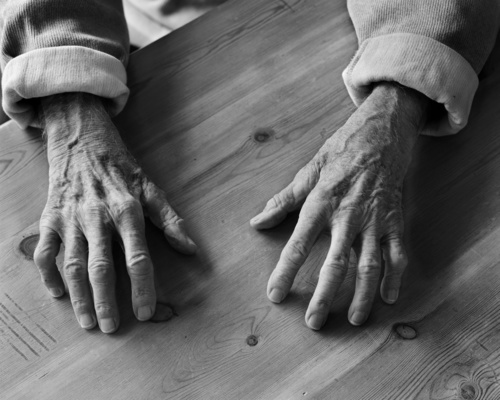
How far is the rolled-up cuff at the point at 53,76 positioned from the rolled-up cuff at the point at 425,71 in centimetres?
43

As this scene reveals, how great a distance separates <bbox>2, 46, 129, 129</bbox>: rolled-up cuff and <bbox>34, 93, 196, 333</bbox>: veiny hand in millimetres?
33

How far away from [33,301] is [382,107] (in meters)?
0.64

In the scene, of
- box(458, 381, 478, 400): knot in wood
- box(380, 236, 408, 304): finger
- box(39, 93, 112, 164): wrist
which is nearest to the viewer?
box(458, 381, 478, 400): knot in wood

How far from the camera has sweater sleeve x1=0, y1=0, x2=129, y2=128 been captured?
3.38 ft

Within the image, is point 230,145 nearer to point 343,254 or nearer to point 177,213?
point 177,213

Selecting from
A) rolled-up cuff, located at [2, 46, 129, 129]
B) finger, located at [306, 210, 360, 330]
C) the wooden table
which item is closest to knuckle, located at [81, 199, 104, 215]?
the wooden table

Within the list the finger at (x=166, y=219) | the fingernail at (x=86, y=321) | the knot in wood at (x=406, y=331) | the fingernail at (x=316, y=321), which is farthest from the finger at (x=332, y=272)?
the fingernail at (x=86, y=321)

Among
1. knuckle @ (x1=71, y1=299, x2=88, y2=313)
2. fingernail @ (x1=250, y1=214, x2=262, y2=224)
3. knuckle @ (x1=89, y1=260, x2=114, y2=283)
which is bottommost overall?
knuckle @ (x1=71, y1=299, x2=88, y2=313)

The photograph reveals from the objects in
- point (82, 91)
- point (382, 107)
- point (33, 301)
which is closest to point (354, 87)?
point (382, 107)

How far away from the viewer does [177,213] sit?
1.00m

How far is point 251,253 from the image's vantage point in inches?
37.5

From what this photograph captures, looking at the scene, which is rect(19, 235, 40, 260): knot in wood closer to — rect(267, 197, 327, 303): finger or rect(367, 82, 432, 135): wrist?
rect(267, 197, 327, 303): finger

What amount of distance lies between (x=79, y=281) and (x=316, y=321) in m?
0.34

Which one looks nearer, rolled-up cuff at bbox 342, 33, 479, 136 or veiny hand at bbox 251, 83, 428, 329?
veiny hand at bbox 251, 83, 428, 329
